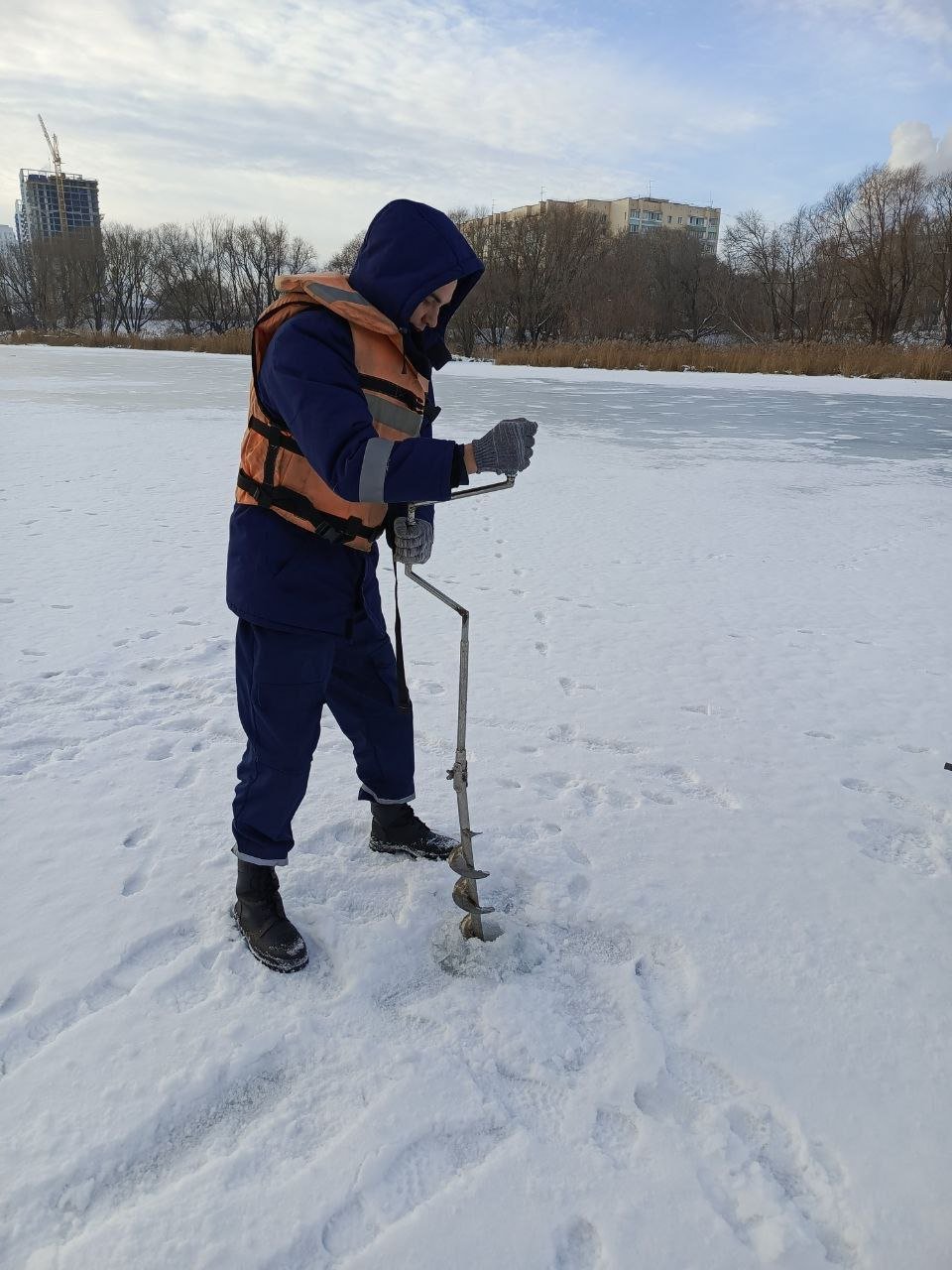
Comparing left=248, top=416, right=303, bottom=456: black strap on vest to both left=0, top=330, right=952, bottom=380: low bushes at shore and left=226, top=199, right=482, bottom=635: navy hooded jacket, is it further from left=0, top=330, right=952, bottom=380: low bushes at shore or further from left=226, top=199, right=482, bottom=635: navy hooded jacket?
left=0, top=330, right=952, bottom=380: low bushes at shore

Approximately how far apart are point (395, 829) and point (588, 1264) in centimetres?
123

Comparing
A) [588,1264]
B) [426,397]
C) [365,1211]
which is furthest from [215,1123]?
[426,397]

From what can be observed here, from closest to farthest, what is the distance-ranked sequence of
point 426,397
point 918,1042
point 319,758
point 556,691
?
point 918,1042 → point 426,397 → point 319,758 → point 556,691

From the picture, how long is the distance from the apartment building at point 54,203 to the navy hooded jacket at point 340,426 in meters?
129

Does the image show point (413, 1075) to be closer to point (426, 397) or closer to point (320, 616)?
point (320, 616)

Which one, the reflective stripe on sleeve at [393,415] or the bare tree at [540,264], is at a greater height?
the bare tree at [540,264]

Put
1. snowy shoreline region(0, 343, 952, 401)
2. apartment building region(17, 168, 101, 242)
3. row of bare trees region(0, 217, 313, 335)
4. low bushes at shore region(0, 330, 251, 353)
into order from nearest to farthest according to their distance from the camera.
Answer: snowy shoreline region(0, 343, 952, 401), low bushes at shore region(0, 330, 251, 353), row of bare trees region(0, 217, 313, 335), apartment building region(17, 168, 101, 242)

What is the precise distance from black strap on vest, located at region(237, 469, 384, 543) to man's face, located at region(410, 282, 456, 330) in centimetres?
46

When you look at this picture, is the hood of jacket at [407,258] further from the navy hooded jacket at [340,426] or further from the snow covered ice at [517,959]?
the snow covered ice at [517,959]

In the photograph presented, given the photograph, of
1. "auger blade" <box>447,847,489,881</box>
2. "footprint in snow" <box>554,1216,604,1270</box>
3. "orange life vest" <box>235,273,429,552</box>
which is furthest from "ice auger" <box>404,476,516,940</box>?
"footprint in snow" <box>554,1216,604,1270</box>

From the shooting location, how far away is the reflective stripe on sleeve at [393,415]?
1.89 meters

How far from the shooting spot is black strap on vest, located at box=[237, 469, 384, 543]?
1935 mm

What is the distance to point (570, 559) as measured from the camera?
222 inches

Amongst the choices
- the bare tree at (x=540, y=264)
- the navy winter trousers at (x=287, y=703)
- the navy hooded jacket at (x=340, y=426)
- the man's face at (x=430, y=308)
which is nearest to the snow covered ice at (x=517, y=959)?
the navy winter trousers at (x=287, y=703)
